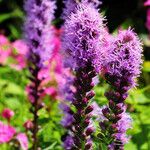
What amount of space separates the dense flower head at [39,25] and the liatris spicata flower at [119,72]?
1.39 meters

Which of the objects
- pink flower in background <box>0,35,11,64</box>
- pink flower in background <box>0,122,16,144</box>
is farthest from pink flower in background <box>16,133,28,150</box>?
pink flower in background <box>0,35,11,64</box>

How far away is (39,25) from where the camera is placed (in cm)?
454

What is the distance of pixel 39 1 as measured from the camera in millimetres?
4547

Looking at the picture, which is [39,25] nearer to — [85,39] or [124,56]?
[85,39]

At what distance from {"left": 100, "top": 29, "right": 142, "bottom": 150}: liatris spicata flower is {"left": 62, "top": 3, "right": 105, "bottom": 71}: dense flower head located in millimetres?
71

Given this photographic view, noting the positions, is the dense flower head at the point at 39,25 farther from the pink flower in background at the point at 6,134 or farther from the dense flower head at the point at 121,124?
the dense flower head at the point at 121,124

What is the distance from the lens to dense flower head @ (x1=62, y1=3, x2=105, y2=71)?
3.19m

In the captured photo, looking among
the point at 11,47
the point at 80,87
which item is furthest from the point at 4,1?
the point at 80,87

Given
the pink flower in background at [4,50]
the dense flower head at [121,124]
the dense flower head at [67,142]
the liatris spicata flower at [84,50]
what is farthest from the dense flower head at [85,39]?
the pink flower in background at [4,50]

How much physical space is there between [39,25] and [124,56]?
1.54 metres

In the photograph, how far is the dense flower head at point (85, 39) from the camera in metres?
3.19

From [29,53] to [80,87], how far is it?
1370 mm

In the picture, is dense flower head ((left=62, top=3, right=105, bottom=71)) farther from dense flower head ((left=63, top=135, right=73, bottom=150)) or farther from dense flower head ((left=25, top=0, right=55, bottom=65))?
dense flower head ((left=25, top=0, right=55, bottom=65))

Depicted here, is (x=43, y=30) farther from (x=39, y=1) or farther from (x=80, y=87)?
(x=80, y=87)
